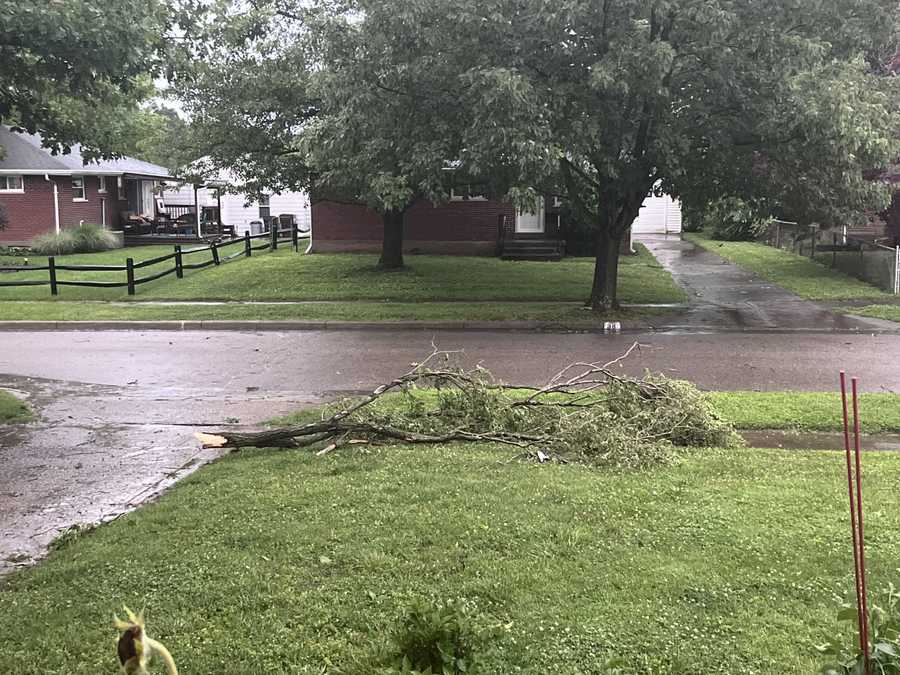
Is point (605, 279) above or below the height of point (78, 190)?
below

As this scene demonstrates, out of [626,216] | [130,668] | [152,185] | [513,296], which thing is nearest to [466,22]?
[626,216]

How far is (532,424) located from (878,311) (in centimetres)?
1223

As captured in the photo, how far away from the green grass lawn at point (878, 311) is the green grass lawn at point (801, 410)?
25.7 ft

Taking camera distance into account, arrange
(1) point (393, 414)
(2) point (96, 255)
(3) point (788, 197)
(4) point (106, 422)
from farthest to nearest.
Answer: (2) point (96, 255)
(3) point (788, 197)
(4) point (106, 422)
(1) point (393, 414)

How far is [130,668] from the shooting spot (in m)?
1.91

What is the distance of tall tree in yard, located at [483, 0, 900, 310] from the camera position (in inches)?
493

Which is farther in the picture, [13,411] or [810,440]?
[13,411]

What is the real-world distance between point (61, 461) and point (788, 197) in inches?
541

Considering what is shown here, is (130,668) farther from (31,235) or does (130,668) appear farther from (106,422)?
(31,235)

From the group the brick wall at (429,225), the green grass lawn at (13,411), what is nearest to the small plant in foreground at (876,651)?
the green grass lawn at (13,411)

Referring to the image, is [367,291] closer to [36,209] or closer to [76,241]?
[76,241]

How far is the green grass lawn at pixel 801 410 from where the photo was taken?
7645 mm

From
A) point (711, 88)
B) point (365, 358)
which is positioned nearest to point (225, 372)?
point (365, 358)

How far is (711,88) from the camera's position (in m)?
13.8
